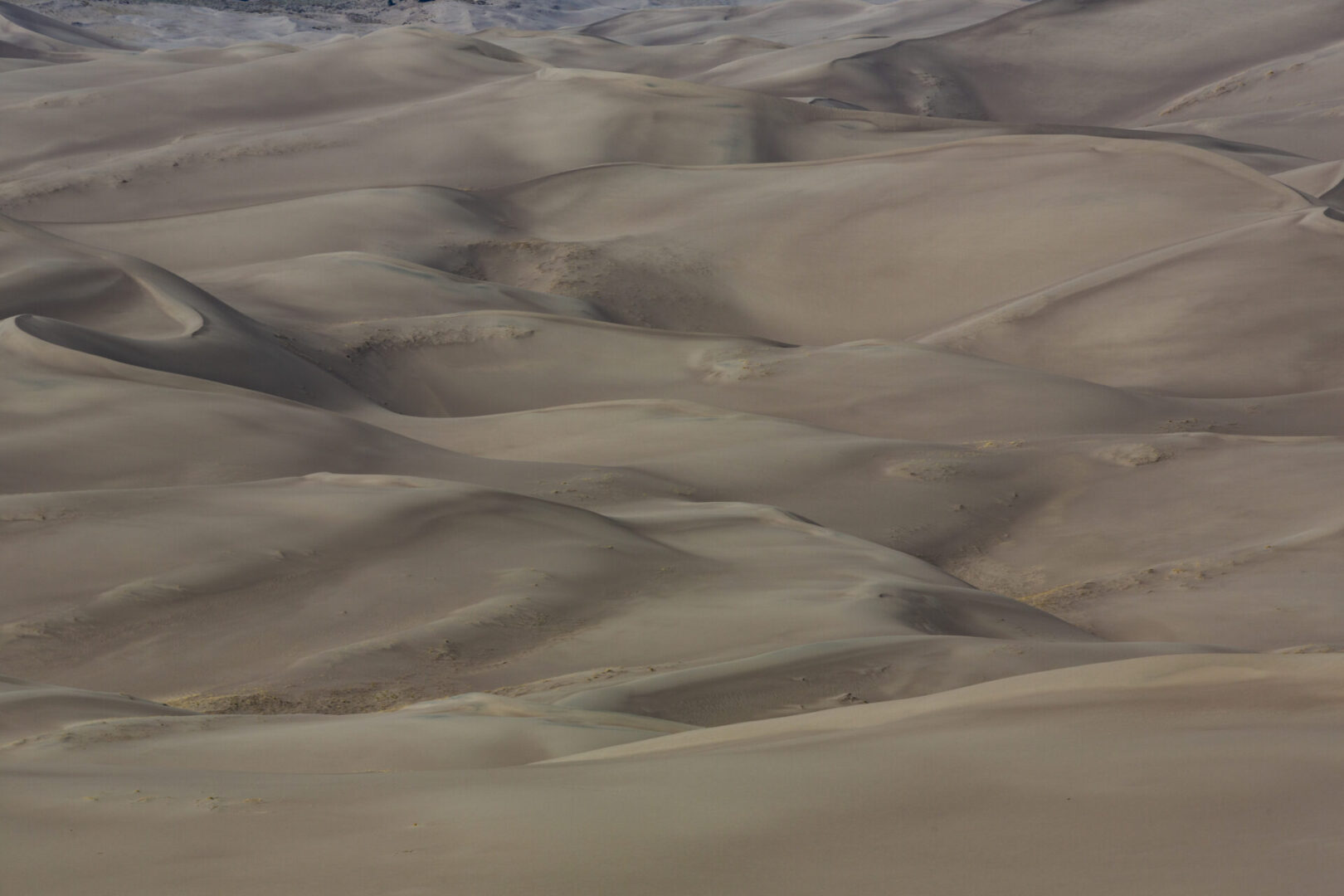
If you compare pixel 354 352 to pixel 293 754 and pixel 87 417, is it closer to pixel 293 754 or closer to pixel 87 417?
pixel 87 417

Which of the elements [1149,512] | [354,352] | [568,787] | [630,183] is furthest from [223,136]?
[568,787]

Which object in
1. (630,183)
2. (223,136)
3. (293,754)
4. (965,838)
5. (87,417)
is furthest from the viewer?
(223,136)

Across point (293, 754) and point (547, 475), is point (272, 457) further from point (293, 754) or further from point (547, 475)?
point (293, 754)

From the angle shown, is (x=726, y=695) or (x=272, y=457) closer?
(x=726, y=695)

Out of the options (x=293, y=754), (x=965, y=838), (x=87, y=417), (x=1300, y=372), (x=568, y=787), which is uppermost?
(x=965, y=838)

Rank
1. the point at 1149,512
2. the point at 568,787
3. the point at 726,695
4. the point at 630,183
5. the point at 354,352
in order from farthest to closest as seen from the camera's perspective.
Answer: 1. the point at 630,183
2. the point at 354,352
3. the point at 1149,512
4. the point at 726,695
5. the point at 568,787

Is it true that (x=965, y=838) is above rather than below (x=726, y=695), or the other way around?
above
